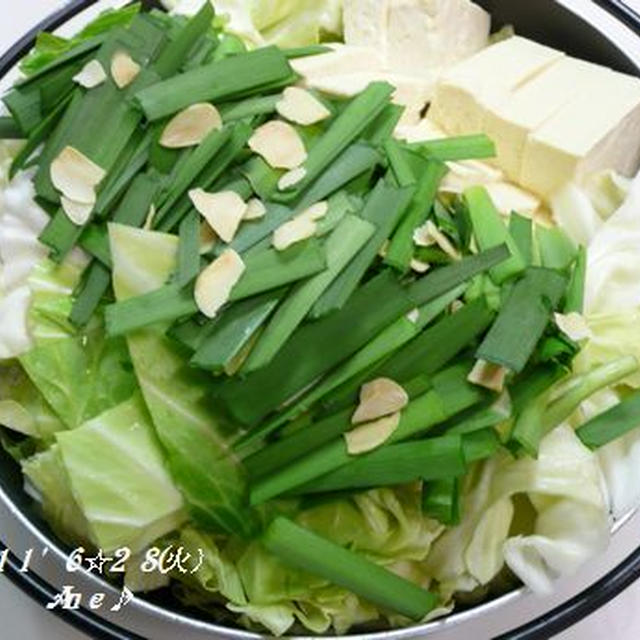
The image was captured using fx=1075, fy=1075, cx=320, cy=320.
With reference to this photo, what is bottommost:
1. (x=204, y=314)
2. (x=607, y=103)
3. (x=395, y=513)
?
(x=395, y=513)

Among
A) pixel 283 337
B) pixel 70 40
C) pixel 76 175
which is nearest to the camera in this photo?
pixel 283 337

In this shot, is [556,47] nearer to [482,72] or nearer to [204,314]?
[482,72]

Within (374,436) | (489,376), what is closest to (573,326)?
(489,376)

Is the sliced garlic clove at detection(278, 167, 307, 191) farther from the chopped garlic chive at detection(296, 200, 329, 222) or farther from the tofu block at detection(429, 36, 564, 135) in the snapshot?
the tofu block at detection(429, 36, 564, 135)

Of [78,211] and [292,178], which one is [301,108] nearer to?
[292,178]

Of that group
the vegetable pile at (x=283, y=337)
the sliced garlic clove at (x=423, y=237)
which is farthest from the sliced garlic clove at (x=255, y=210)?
the sliced garlic clove at (x=423, y=237)

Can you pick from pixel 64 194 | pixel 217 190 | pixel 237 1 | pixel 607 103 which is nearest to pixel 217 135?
pixel 217 190
